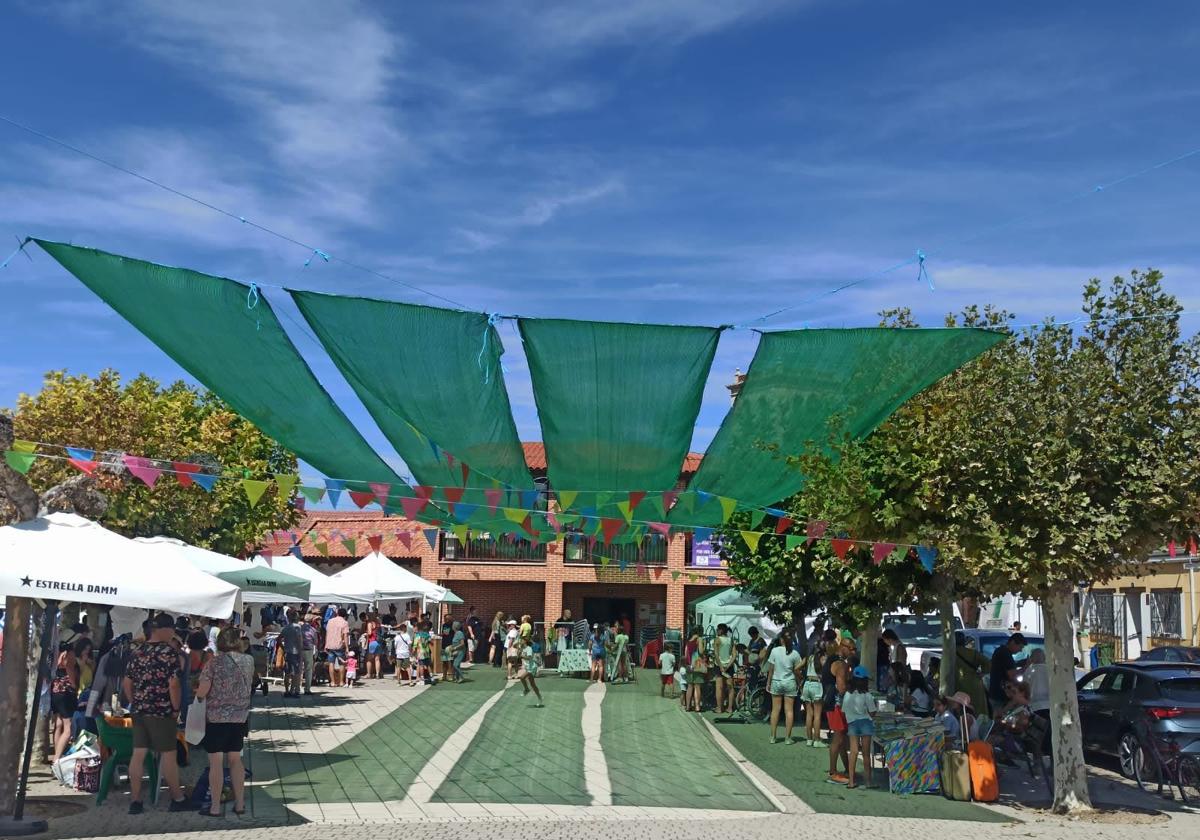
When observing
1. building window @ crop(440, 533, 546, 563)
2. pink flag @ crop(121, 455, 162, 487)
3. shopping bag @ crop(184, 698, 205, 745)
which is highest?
building window @ crop(440, 533, 546, 563)

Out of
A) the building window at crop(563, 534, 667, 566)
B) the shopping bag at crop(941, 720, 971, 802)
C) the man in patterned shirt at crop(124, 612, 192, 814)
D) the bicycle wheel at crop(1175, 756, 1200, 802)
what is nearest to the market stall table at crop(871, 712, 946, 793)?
the shopping bag at crop(941, 720, 971, 802)

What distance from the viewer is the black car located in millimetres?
13664

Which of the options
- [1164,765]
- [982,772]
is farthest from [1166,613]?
[982,772]

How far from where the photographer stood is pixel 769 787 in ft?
42.7

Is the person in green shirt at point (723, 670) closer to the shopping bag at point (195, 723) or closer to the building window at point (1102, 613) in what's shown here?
the shopping bag at point (195, 723)

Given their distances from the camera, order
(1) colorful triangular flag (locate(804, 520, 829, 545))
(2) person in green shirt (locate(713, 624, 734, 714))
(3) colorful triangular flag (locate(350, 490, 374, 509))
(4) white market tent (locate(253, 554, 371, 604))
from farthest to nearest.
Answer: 1. (4) white market tent (locate(253, 554, 371, 604))
2. (2) person in green shirt (locate(713, 624, 734, 714))
3. (1) colorful triangular flag (locate(804, 520, 829, 545))
4. (3) colorful triangular flag (locate(350, 490, 374, 509))

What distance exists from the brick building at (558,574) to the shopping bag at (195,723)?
1162 inches

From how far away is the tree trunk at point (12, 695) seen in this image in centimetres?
974

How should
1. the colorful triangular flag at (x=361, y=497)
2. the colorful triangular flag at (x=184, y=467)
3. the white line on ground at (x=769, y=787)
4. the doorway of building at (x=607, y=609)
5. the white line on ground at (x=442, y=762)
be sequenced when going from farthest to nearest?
the doorway of building at (x=607, y=609) < the colorful triangular flag at (x=361, y=497) < the white line on ground at (x=442, y=762) < the white line on ground at (x=769, y=787) < the colorful triangular flag at (x=184, y=467)

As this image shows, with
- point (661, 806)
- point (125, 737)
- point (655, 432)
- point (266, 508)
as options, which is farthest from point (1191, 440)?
point (266, 508)

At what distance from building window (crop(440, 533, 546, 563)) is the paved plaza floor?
849 inches

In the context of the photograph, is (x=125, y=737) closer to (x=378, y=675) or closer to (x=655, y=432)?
(x=655, y=432)

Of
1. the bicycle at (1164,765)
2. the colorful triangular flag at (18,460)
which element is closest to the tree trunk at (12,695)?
the colorful triangular flag at (18,460)

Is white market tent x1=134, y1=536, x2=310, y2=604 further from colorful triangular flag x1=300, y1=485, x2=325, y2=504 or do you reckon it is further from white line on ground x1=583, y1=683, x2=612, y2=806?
white line on ground x1=583, y1=683, x2=612, y2=806
